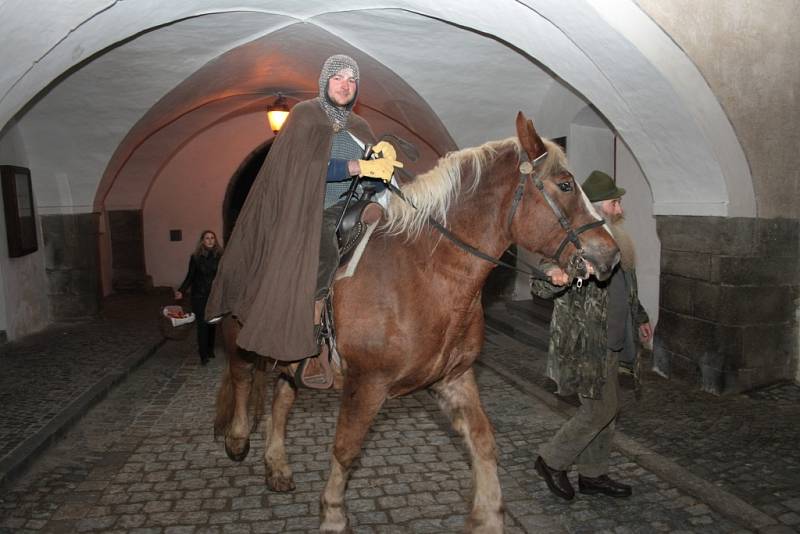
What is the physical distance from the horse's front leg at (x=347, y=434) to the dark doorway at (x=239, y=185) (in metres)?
11.2

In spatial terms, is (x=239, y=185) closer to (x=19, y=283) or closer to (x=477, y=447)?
(x=19, y=283)

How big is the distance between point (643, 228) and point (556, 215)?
535cm

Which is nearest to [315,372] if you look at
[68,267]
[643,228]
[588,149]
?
[643,228]

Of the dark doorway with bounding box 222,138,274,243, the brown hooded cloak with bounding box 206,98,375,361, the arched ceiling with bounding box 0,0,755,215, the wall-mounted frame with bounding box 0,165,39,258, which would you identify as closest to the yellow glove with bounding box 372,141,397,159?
the brown hooded cloak with bounding box 206,98,375,361

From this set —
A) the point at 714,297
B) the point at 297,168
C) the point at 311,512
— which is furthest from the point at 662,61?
the point at 311,512

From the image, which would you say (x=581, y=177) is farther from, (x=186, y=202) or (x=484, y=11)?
(x=186, y=202)

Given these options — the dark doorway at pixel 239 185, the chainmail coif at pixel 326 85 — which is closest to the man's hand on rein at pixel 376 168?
the chainmail coif at pixel 326 85

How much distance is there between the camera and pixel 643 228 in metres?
7.69

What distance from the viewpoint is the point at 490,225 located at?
9.97 feet

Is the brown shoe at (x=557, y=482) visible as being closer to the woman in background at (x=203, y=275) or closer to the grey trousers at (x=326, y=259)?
the grey trousers at (x=326, y=259)

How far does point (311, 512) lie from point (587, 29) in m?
4.14

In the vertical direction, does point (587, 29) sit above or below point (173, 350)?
above

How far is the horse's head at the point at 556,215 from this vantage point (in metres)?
2.77

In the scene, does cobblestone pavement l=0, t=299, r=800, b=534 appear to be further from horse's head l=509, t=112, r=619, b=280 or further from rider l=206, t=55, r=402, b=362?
horse's head l=509, t=112, r=619, b=280
